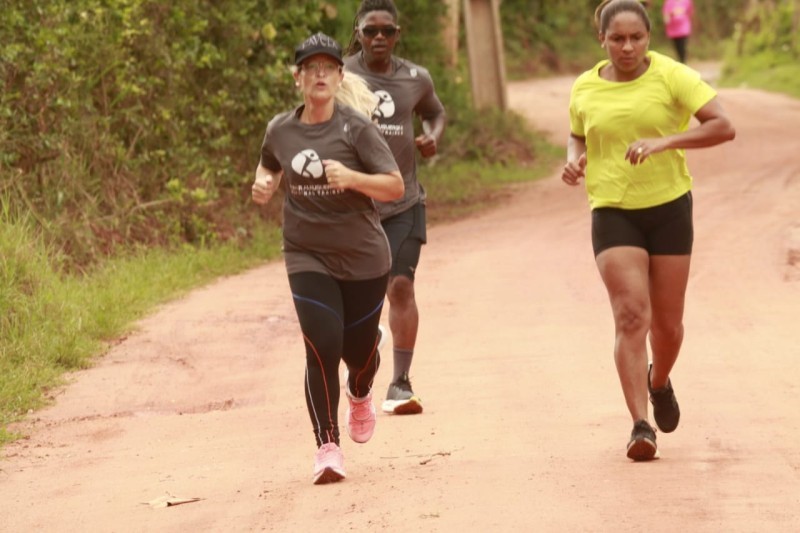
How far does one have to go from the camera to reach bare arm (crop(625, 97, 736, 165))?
648 centimetres

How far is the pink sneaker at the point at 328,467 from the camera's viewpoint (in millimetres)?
6594

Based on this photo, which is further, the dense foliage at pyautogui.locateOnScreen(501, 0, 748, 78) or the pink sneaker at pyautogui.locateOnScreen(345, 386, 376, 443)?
the dense foliage at pyautogui.locateOnScreen(501, 0, 748, 78)

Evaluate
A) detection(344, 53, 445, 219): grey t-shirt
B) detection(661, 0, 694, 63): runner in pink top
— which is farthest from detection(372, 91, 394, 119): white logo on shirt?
detection(661, 0, 694, 63): runner in pink top

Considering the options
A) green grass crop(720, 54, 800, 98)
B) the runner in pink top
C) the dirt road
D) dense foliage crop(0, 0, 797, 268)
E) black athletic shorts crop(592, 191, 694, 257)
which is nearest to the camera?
the dirt road

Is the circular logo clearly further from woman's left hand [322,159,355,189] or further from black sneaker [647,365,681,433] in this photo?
black sneaker [647,365,681,433]

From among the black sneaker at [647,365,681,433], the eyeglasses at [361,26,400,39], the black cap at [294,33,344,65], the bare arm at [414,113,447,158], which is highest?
the black cap at [294,33,344,65]

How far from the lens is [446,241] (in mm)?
15281

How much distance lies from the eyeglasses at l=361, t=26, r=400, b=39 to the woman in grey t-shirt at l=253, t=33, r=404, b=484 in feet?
4.89

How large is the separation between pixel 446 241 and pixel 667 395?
8155 millimetres

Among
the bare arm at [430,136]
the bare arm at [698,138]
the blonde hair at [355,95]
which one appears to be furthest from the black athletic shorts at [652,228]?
the bare arm at [430,136]

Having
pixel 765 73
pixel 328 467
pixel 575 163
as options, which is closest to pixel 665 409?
pixel 575 163

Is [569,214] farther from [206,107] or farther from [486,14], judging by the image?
[486,14]

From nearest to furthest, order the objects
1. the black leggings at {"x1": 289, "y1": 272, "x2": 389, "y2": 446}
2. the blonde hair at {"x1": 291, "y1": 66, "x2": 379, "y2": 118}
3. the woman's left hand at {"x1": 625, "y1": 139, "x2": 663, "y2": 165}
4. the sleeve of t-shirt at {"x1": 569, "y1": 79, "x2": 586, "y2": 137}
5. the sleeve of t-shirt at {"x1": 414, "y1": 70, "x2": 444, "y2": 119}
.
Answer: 1. the woman's left hand at {"x1": 625, "y1": 139, "x2": 663, "y2": 165}
2. the black leggings at {"x1": 289, "y1": 272, "x2": 389, "y2": 446}
3. the blonde hair at {"x1": 291, "y1": 66, "x2": 379, "y2": 118}
4. the sleeve of t-shirt at {"x1": 569, "y1": 79, "x2": 586, "y2": 137}
5. the sleeve of t-shirt at {"x1": 414, "y1": 70, "x2": 444, "y2": 119}

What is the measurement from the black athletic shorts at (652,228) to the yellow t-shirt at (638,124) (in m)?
0.03
